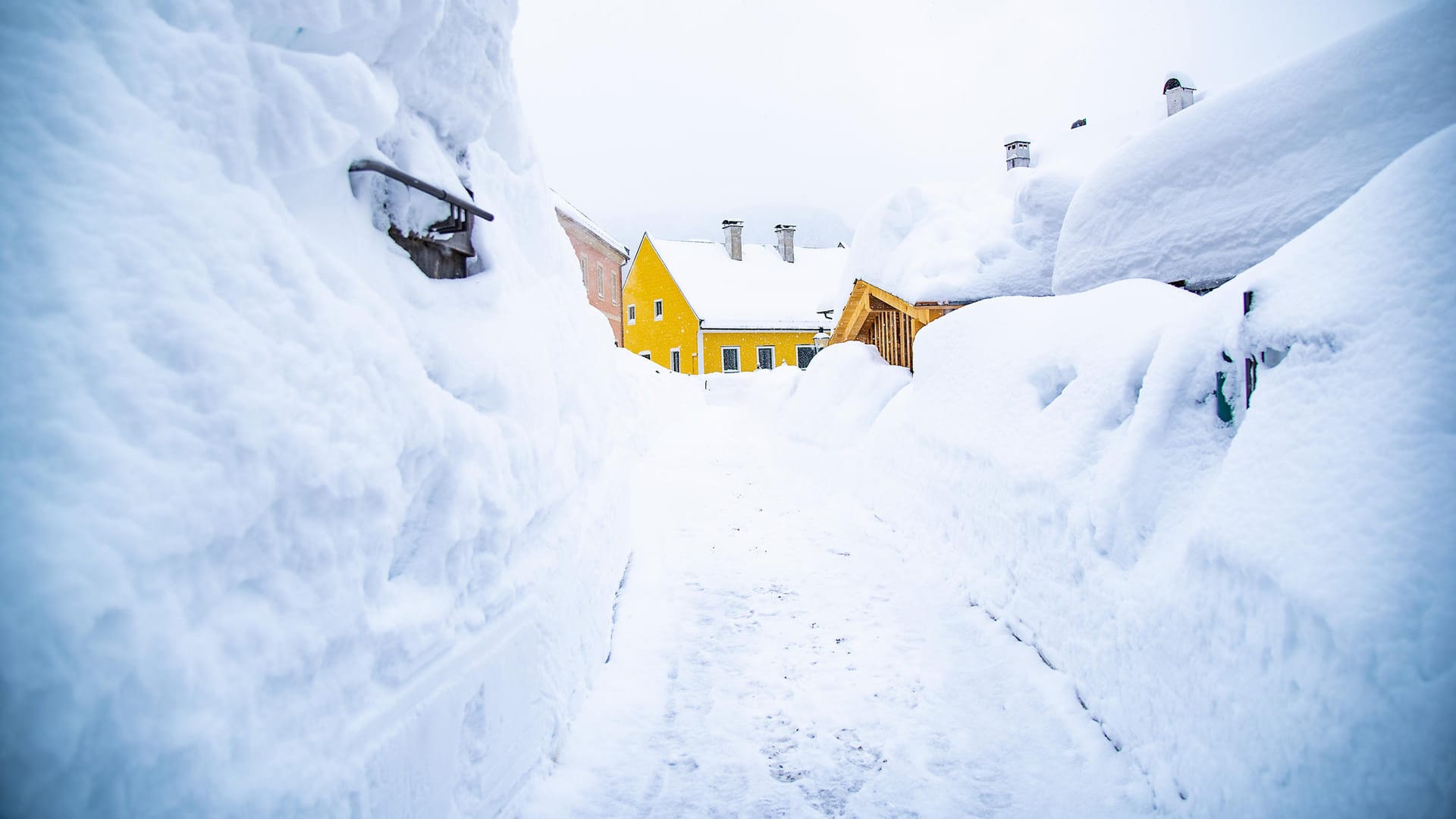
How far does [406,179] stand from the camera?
2.69 m

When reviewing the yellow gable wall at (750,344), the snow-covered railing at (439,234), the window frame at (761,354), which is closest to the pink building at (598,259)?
the yellow gable wall at (750,344)

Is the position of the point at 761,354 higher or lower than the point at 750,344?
lower

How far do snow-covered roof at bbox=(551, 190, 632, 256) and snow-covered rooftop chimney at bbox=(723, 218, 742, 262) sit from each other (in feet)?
20.3

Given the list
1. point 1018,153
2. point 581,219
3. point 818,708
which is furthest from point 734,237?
point 818,708

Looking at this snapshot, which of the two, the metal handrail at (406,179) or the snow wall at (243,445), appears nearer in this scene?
the snow wall at (243,445)

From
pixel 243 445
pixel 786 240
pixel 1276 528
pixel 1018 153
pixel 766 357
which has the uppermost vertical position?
pixel 786 240

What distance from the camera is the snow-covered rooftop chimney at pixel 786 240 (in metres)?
32.1

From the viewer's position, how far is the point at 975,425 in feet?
18.6

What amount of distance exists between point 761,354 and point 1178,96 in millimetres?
18463

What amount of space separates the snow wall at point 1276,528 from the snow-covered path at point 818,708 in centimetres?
31

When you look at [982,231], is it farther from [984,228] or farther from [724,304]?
[724,304]

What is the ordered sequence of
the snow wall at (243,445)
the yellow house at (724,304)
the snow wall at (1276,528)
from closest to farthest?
the snow wall at (243,445)
the snow wall at (1276,528)
the yellow house at (724,304)

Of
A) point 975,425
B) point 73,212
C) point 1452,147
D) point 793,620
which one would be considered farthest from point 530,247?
point 1452,147

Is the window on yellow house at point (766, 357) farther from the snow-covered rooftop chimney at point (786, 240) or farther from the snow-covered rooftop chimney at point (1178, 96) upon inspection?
the snow-covered rooftop chimney at point (1178, 96)
